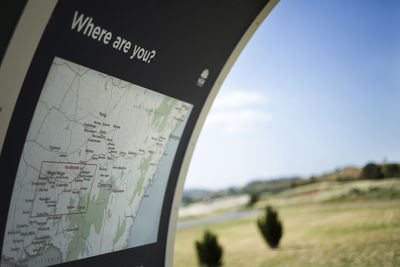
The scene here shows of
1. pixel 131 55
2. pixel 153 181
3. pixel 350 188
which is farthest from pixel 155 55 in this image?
pixel 350 188

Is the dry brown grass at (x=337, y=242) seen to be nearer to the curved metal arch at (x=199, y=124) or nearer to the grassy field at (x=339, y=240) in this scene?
the grassy field at (x=339, y=240)

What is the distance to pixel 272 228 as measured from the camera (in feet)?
39.5

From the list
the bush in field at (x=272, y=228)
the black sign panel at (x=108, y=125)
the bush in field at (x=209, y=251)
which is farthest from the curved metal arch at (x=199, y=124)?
the bush in field at (x=272, y=228)

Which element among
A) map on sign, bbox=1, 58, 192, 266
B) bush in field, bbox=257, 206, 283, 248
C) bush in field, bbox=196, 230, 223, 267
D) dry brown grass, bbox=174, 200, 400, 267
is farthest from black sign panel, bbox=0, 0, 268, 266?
bush in field, bbox=257, 206, 283, 248

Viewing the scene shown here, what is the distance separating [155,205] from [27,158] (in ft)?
2.69

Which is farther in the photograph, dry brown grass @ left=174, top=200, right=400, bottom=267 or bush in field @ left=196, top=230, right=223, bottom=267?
bush in field @ left=196, top=230, right=223, bottom=267

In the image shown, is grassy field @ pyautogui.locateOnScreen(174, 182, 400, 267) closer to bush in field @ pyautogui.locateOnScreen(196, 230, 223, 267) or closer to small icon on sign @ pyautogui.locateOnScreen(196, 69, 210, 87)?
bush in field @ pyautogui.locateOnScreen(196, 230, 223, 267)

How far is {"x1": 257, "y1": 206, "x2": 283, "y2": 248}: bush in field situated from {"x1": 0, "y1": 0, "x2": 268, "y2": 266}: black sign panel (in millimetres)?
10951

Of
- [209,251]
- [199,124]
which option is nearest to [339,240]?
[209,251]

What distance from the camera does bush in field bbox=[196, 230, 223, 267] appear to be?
1061 cm

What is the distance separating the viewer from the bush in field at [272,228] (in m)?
12.0

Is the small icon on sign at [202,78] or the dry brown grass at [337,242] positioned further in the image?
the dry brown grass at [337,242]

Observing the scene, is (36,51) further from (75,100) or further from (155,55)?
(155,55)

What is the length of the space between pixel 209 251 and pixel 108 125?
10.1 m
